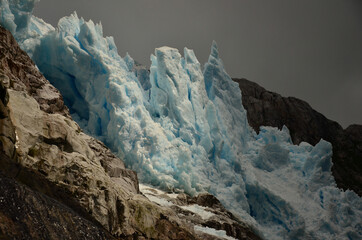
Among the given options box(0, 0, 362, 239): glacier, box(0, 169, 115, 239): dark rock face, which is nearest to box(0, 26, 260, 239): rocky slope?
box(0, 169, 115, 239): dark rock face

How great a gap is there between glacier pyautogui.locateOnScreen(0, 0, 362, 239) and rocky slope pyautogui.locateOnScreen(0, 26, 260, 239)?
7243mm

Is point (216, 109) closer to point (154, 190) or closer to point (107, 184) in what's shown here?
point (154, 190)

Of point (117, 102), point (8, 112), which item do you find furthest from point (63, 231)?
point (117, 102)

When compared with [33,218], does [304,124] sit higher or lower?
higher

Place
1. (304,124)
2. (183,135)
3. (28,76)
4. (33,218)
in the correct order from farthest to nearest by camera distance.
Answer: (304,124) → (183,135) → (28,76) → (33,218)

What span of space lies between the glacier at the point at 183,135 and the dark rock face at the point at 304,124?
25137mm

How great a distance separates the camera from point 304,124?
67.3 meters

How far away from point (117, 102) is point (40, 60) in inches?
293

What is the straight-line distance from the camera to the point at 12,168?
1148 centimetres

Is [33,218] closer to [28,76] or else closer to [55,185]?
[55,185]

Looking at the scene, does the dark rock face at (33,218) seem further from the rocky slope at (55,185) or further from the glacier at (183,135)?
the glacier at (183,135)

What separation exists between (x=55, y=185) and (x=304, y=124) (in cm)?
5958

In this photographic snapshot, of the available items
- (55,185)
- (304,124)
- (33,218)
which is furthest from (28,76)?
(304,124)

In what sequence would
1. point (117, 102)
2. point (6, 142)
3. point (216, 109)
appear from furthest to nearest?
point (216, 109), point (117, 102), point (6, 142)
